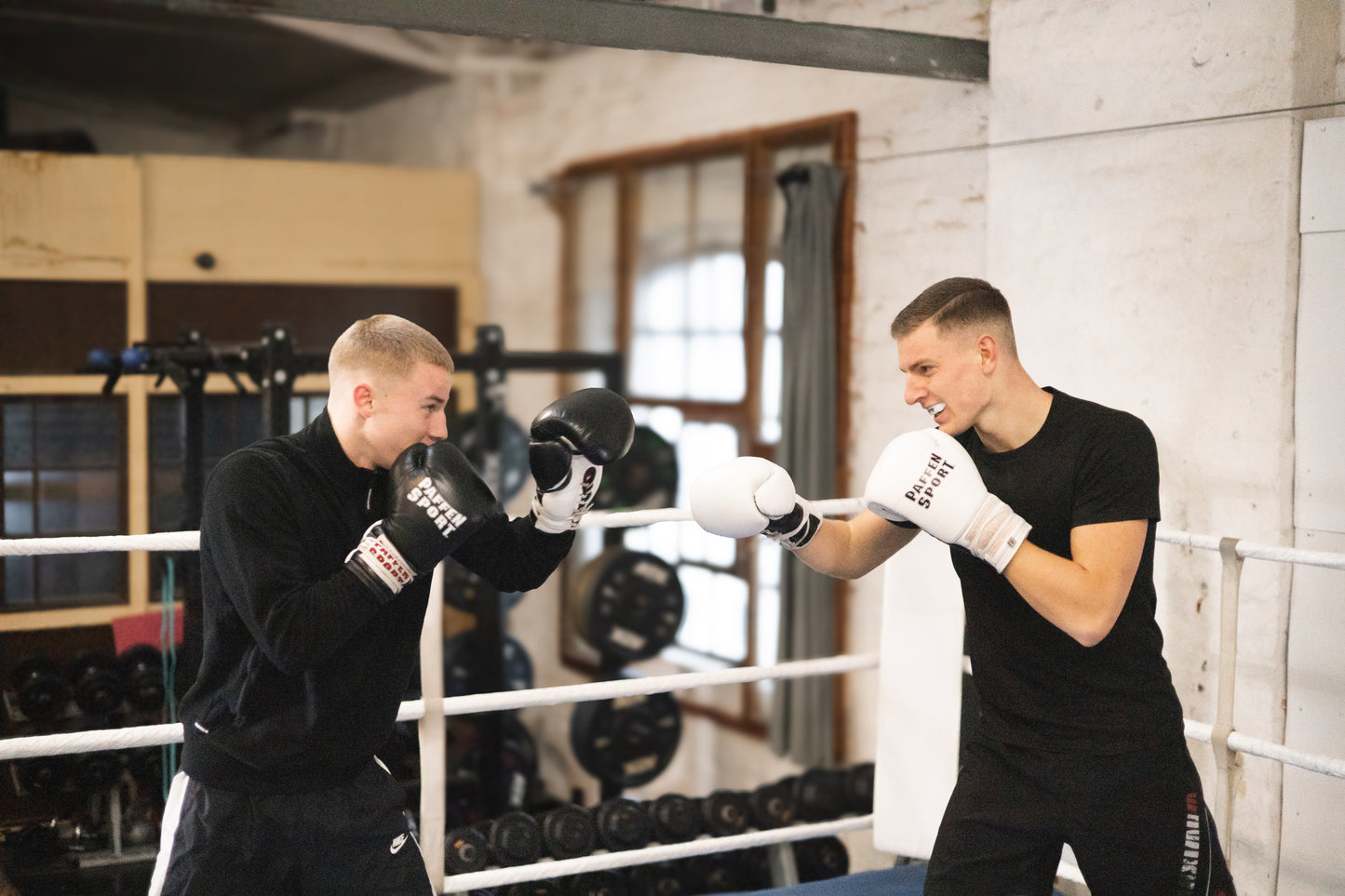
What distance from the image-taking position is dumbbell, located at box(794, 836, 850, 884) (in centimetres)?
339

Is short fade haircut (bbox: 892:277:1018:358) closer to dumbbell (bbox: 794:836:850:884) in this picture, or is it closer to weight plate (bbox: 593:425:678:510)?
dumbbell (bbox: 794:836:850:884)

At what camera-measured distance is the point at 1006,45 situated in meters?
2.94

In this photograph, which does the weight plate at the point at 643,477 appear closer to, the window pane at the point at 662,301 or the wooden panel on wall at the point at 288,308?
the window pane at the point at 662,301

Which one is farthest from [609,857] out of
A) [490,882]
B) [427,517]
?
[427,517]

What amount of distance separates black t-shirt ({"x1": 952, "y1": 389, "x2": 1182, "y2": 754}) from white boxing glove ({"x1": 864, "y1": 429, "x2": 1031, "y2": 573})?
0.08 meters

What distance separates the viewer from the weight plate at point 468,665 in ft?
13.0

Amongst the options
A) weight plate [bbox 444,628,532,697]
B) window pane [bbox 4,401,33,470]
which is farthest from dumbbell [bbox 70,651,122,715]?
weight plate [bbox 444,628,532,697]

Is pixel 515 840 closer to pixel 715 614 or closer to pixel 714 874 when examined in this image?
pixel 714 874

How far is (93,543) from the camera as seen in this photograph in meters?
1.88

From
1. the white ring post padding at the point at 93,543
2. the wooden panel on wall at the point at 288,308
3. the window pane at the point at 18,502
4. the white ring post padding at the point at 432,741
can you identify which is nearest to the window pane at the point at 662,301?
the wooden panel on wall at the point at 288,308

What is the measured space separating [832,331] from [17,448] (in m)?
2.35

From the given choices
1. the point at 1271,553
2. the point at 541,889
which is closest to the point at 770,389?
the point at 541,889

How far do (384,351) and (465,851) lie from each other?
1.52 metres

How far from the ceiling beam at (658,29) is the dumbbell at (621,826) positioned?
184 centimetres
